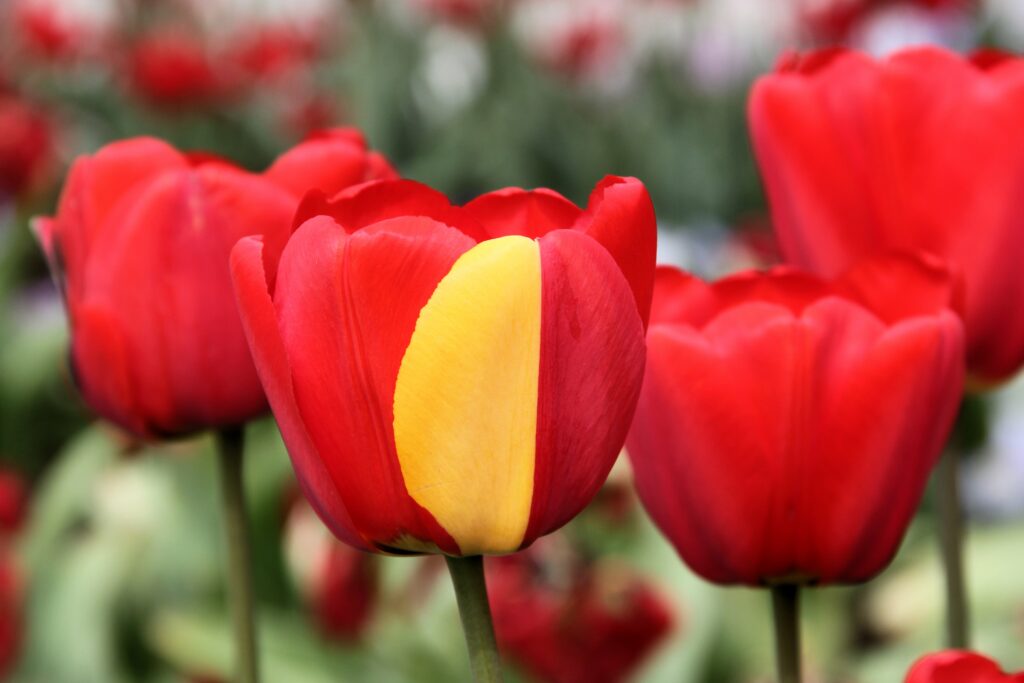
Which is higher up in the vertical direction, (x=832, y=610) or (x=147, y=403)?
(x=147, y=403)

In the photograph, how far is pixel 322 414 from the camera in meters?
0.33

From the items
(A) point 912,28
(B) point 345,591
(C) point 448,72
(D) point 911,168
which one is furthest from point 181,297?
(C) point 448,72

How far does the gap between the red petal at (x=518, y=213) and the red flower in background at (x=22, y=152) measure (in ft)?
8.49

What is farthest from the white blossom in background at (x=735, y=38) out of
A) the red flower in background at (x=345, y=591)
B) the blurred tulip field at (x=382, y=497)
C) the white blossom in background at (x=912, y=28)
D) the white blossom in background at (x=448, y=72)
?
the red flower in background at (x=345, y=591)

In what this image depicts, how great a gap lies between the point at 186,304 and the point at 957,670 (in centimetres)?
29

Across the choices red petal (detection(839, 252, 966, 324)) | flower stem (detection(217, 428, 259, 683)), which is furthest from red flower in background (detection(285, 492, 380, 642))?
red petal (detection(839, 252, 966, 324))

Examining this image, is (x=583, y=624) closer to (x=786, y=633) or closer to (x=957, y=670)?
(x=786, y=633)

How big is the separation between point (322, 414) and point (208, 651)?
1.00 m

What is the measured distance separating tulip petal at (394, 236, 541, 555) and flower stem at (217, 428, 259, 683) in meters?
0.18

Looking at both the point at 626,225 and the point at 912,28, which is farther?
the point at 912,28

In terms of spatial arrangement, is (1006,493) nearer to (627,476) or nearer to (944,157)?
(627,476)

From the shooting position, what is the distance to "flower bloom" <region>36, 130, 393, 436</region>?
0.48 meters

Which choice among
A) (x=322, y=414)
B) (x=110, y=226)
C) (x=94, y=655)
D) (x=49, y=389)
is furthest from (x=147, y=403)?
(x=49, y=389)

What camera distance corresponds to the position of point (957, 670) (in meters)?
0.29
